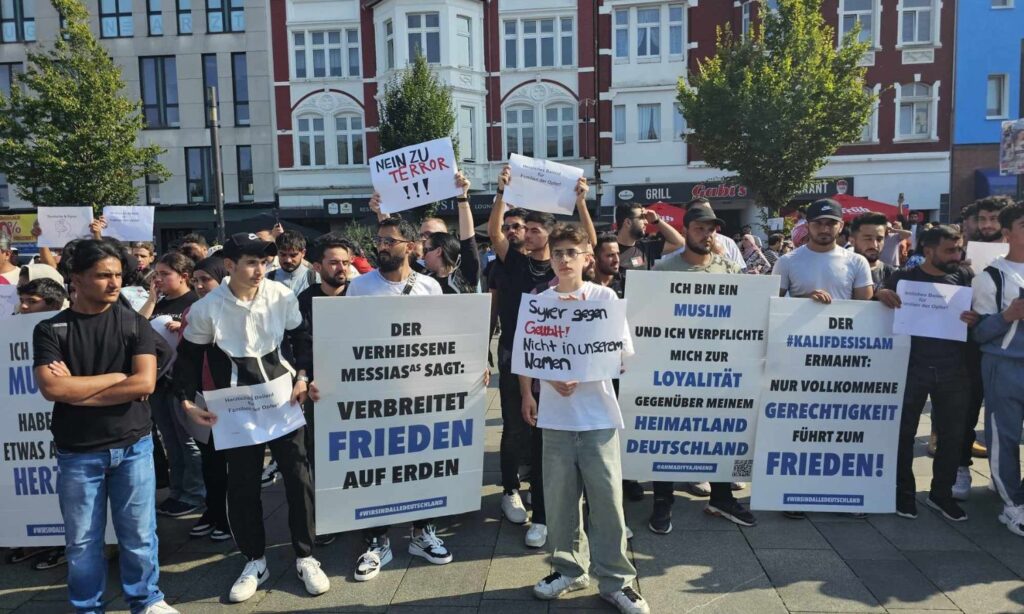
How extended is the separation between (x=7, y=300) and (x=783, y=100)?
1949cm

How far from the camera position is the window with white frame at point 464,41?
83.9 feet

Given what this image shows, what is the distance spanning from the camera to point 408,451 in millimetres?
4203

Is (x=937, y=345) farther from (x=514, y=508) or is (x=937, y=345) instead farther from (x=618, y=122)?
(x=618, y=122)

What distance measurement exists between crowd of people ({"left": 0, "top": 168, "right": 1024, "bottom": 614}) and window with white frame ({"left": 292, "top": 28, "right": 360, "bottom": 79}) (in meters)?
22.7

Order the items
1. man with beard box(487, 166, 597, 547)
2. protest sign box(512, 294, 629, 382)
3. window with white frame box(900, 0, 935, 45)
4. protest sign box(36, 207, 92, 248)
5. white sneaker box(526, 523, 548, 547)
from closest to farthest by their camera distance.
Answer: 1. protest sign box(512, 294, 629, 382)
2. white sneaker box(526, 523, 548, 547)
3. man with beard box(487, 166, 597, 547)
4. protest sign box(36, 207, 92, 248)
5. window with white frame box(900, 0, 935, 45)

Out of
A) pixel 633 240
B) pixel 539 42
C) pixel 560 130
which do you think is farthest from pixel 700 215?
pixel 539 42

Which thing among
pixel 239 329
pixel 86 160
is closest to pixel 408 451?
pixel 239 329

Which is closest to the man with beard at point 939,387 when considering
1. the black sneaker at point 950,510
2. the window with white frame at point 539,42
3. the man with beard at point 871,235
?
the black sneaker at point 950,510

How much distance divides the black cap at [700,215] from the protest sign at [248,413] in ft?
9.00

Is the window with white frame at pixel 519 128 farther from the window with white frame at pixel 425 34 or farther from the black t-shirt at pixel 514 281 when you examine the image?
the black t-shirt at pixel 514 281

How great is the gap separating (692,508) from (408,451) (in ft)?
7.00

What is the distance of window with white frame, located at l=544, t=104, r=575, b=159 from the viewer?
26.5 meters

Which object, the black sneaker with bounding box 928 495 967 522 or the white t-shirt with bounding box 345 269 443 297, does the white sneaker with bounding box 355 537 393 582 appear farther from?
the black sneaker with bounding box 928 495 967 522

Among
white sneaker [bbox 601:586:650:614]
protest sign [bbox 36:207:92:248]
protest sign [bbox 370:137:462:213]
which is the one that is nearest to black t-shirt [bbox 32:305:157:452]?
white sneaker [bbox 601:586:650:614]
